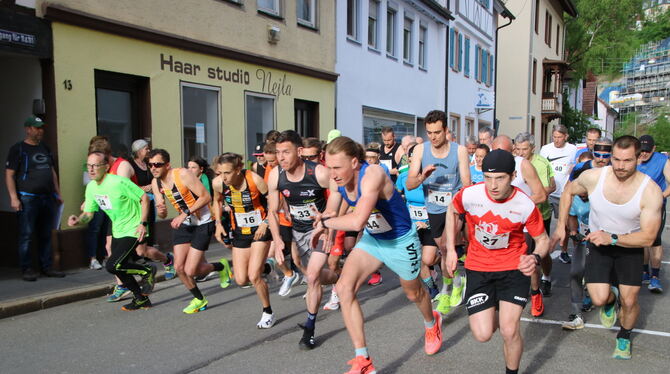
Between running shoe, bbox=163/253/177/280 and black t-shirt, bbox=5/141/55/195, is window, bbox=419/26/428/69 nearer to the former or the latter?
running shoe, bbox=163/253/177/280

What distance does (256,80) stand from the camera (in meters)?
12.0

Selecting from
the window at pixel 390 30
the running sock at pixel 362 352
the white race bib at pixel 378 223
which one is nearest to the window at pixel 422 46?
the window at pixel 390 30

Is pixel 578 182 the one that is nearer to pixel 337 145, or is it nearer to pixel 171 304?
pixel 337 145

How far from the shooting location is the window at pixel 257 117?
39.7 ft

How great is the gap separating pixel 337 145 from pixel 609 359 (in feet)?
9.21

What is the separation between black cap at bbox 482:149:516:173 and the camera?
12.1 feet

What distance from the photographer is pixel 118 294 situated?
6754 mm

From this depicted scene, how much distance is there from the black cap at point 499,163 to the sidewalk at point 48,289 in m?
5.19

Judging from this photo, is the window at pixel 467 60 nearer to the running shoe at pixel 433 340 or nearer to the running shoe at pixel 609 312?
the running shoe at pixel 609 312

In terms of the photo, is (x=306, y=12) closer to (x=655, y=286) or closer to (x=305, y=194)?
(x=305, y=194)

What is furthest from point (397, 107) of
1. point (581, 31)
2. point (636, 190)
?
point (581, 31)

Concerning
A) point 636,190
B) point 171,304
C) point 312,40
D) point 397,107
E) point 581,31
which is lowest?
point 171,304

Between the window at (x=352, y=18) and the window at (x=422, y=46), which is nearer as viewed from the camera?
the window at (x=352, y=18)

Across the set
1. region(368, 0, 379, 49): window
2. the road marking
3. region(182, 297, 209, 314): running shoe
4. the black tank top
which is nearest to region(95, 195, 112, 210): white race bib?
region(182, 297, 209, 314): running shoe
